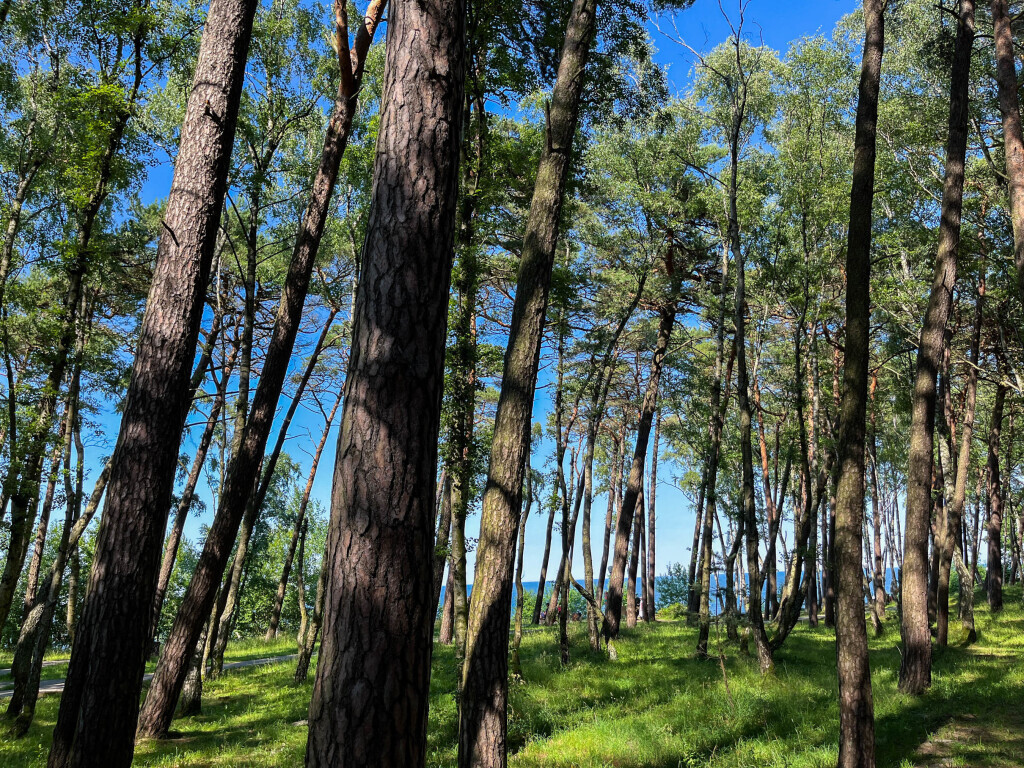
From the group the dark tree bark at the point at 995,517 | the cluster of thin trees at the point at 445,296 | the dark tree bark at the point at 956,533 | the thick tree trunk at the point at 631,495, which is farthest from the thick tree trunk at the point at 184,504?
the dark tree bark at the point at 995,517

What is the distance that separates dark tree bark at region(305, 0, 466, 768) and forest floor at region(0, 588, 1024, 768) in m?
4.47

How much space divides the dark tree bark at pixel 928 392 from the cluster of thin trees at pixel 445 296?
0.05m

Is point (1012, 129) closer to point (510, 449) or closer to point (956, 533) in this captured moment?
point (510, 449)

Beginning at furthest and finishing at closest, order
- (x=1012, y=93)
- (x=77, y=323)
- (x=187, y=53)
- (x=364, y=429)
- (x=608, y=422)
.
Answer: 1. (x=608, y=422)
2. (x=187, y=53)
3. (x=77, y=323)
4. (x=1012, y=93)
5. (x=364, y=429)

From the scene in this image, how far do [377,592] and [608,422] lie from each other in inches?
889

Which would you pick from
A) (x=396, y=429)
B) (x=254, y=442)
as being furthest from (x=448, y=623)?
(x=396, y=429)

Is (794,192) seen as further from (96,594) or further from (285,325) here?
(96,594)

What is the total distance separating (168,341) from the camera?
4.72 m

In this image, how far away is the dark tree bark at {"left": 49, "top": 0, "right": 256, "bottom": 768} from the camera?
13.9ft

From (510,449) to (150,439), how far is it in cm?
277

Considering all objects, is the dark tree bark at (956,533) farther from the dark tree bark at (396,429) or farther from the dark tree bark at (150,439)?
the dark tree bark at (150,439)

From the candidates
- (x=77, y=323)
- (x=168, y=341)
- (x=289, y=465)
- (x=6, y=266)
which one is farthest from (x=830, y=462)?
(x=289, y=465)

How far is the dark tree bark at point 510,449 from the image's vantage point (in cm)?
445

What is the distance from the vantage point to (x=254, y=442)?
757 centimetres
